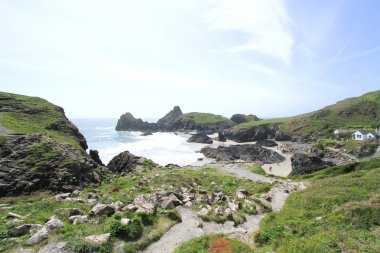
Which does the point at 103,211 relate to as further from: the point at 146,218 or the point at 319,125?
the point at 319,125

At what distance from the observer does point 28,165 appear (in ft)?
121

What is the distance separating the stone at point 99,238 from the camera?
49.5ft

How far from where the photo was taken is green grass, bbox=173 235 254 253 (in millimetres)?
15789

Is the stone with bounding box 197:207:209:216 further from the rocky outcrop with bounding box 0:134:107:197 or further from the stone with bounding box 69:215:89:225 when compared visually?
the rocky outcrop with bounding box 0:134:107:197

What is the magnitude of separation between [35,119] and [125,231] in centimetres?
5962

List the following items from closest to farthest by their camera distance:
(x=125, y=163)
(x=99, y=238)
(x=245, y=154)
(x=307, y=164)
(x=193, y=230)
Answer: (x=99, y=238) < (x=193, y=230) < (x=307, y=164) < (x=125, y=163) < (x=245, y=154)

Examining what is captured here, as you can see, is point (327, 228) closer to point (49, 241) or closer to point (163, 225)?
point (163, 225)

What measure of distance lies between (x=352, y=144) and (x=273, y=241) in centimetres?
8731

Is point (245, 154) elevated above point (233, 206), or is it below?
below

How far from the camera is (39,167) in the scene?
121ft

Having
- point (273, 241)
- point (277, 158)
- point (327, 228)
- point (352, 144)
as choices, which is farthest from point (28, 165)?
point (352, 144)

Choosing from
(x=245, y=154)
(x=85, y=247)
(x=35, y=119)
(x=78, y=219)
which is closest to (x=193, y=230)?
(x=85, y=247)

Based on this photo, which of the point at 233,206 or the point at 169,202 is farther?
the point at 233,206

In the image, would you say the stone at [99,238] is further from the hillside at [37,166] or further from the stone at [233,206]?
the hillside at [37,166]
